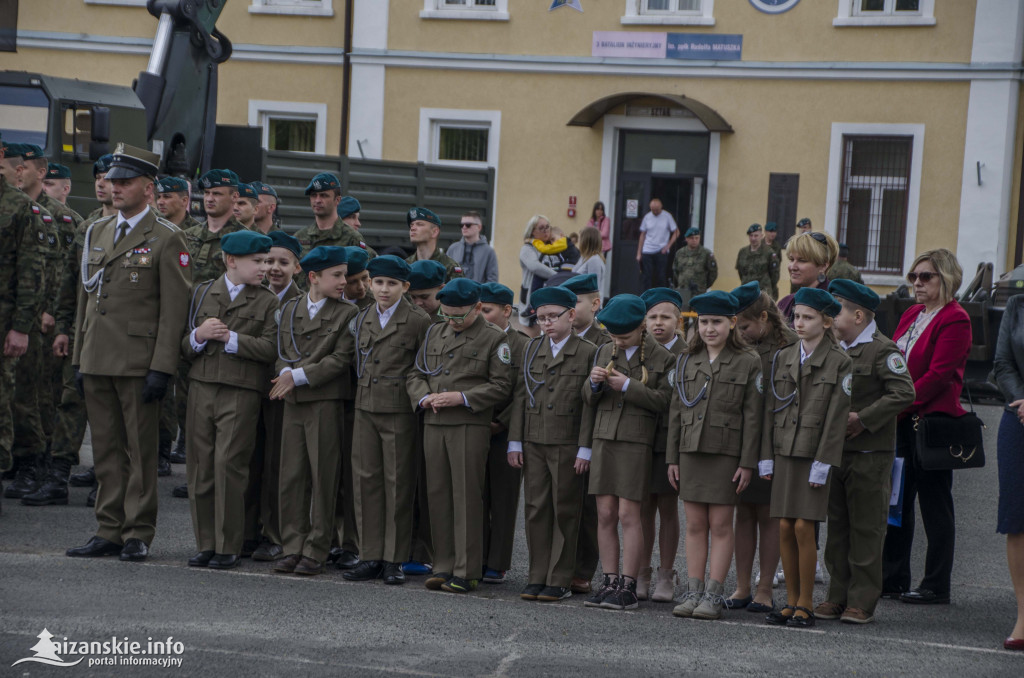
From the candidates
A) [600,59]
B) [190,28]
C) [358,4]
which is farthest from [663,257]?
[190,28]

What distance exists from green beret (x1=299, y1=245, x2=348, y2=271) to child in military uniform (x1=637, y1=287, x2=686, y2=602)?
1.75 meters

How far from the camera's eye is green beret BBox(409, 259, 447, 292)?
7.46 m

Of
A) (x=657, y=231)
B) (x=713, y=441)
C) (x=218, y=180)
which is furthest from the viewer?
(x=657, y=231)

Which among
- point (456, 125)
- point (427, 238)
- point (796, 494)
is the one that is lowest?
point (796, 494)

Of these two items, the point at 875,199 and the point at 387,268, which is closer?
the point at 387,268

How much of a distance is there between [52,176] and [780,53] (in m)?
15.3

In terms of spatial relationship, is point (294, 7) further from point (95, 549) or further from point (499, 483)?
point (499, 483)

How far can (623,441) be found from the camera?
673cm

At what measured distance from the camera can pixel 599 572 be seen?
25.2ft

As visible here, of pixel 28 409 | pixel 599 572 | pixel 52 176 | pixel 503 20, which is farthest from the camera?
pixel 503 20

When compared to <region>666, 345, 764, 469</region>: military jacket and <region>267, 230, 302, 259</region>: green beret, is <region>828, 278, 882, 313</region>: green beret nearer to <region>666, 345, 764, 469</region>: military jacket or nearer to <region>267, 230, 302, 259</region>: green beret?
<region>666, 345, 764, 469</region>: military jacket

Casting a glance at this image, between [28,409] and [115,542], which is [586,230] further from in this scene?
[115,542]

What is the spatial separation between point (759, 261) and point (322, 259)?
14.7m

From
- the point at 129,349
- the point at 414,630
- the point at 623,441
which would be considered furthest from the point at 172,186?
the point at 414,630
